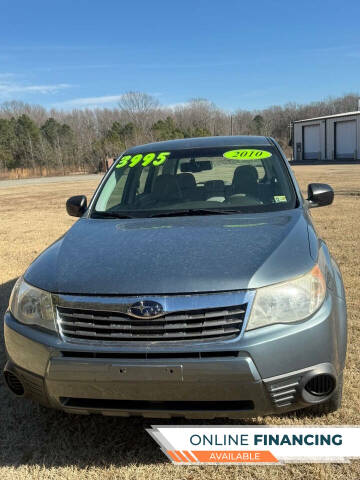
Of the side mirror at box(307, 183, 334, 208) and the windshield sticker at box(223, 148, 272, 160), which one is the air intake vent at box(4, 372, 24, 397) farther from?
the side mirror at box(307, 183, 334, 208)

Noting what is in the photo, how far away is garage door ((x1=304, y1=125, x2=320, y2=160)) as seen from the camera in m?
47.8

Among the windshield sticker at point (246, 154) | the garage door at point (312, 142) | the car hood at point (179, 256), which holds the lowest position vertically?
the garage door at point (312, 142)

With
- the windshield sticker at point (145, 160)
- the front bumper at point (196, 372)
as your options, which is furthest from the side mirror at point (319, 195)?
the front bumper at point (196, 372)

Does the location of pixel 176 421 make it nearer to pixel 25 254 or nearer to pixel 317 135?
pixel 25 254

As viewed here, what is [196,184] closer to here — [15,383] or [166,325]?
[166,325]

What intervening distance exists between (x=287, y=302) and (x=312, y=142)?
163 ft

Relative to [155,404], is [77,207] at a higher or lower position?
higher

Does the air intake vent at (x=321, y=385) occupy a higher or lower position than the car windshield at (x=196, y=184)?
lower

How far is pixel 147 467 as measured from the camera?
8.02ft

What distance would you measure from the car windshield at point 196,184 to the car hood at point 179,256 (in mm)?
274

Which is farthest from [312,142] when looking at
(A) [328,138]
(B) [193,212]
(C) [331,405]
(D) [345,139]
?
(C) [331,405]

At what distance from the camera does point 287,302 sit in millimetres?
2141

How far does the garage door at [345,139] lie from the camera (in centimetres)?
4272

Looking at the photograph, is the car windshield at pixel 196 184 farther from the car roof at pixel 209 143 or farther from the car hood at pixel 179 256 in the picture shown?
the car hood at pixel 179 256
